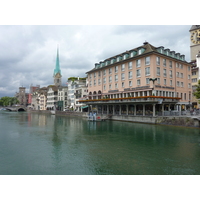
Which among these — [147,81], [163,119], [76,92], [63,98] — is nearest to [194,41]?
[147,81]

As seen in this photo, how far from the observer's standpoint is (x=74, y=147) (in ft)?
74.8

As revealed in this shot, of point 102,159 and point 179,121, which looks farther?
point 179,121

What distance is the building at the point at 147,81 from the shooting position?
1889 inches

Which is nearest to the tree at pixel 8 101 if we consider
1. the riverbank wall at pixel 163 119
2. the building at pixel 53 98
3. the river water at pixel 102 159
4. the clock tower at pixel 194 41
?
the building at pixel 53 98

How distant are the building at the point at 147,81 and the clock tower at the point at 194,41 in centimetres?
3019

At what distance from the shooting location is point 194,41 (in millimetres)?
83875

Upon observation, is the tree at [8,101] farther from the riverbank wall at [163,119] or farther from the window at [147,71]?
the window at [147,71]

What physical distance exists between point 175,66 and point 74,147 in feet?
143

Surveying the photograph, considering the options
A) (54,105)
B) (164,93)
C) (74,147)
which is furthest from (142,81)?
(54,105)

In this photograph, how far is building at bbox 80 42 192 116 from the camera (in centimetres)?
4797

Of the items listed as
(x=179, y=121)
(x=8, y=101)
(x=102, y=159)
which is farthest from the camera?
(x=8, y=101)

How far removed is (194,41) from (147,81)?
2030 inches

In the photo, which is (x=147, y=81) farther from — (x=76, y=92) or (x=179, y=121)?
(x=76, y=92)

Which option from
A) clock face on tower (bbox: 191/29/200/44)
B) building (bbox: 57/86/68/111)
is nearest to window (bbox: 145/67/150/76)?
clock face on tower (bbox: 191/29/200/44)
